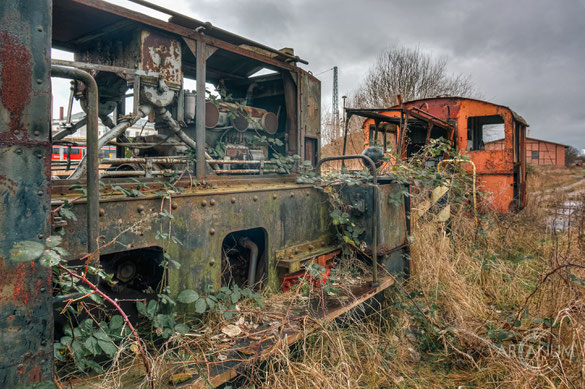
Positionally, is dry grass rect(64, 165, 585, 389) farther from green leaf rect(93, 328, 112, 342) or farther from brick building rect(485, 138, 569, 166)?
brick building rect(485, 138, 569, 166)

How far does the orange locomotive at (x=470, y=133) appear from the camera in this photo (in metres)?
7.80

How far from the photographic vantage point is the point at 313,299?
3.19m

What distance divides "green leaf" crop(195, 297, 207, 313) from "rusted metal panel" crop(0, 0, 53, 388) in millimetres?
949

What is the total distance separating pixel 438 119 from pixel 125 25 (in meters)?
6.51

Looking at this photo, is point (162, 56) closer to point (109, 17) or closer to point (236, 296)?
point (109, 17)

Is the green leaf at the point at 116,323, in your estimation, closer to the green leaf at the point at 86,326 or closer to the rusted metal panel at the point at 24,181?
the green leaf at the point at 86,326

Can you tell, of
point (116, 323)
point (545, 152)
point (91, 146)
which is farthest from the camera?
point (545, 152)

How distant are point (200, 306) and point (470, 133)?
8.53m

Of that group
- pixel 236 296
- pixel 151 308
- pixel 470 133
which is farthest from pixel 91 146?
pixel 470 133

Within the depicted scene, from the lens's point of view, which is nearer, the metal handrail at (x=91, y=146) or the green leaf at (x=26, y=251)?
the green leaf at (x=26, y=251)

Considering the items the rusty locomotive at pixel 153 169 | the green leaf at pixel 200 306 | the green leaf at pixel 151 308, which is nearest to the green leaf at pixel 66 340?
the rusty locomotive at pixel 153 169

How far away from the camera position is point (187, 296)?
242cm

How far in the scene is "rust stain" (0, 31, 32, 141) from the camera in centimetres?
144

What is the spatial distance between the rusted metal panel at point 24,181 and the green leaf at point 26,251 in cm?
6
